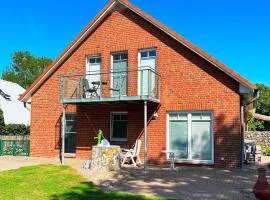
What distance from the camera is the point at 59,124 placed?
2077 cm

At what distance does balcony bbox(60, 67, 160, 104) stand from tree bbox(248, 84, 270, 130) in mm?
16572

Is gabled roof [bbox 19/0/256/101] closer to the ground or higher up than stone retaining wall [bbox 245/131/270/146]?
higher up

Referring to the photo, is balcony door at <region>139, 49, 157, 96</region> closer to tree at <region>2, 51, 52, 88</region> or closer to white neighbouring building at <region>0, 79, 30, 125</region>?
white neighbouring building at <region>0, 79, 30, 125</region>

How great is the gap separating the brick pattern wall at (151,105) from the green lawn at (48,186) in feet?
15.1

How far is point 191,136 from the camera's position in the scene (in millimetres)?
16969

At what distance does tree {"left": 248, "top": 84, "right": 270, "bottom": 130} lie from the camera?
33397mm

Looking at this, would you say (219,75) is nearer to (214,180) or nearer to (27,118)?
(214,180)

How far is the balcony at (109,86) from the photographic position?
57.2 ft

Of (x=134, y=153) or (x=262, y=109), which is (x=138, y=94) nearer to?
(x=134, y=153)

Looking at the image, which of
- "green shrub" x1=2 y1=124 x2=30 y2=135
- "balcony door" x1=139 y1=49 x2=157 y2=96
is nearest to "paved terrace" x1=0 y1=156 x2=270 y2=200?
"balcony door" x1=139 y1=49 x2=157 y2=96

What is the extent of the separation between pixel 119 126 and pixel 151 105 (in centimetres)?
206

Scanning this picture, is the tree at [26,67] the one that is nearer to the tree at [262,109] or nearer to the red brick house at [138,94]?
the tree at [262,109]

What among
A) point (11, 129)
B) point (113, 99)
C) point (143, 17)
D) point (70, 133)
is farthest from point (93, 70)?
point (11, 129)

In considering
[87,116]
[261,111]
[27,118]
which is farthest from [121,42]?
[261,111]
